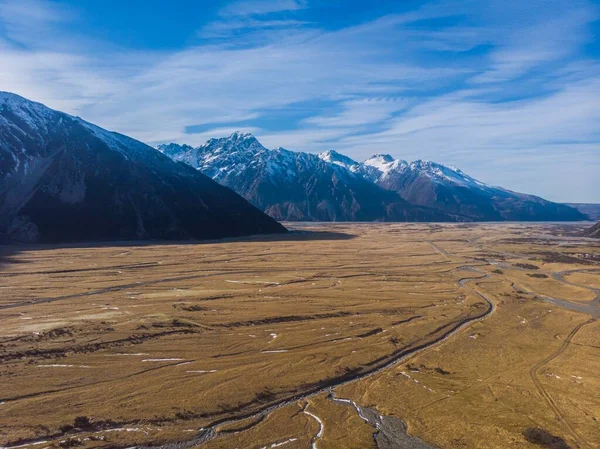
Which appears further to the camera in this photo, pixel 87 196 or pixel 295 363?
pixel 87 196

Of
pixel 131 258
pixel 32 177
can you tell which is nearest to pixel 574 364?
pixel 131 258

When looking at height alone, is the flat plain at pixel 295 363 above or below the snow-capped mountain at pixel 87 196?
below

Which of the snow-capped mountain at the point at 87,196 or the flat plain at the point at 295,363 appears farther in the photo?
the snow-capped mountain at the point at 87,196

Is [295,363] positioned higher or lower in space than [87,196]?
lower
